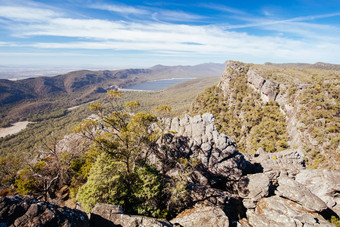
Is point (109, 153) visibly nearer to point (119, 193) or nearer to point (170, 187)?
point (119, 193)

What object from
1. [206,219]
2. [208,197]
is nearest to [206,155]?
[208,197]

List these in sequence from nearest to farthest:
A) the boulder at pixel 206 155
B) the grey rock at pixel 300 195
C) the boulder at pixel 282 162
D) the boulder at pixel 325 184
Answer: the grey rock at pixel 300 195, the boulder at pixel 325 184, the boulder at pixel 206 155, the boulder at pixel 282 162

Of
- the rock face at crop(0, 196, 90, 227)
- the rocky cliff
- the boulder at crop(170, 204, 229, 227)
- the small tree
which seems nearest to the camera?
the rock face at crop(0, 196, 90, 227)

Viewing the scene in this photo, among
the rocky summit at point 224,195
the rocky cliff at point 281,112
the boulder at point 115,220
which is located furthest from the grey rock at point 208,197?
the rocky cliff at point 281,112

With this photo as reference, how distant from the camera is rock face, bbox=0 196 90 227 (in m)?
9.48

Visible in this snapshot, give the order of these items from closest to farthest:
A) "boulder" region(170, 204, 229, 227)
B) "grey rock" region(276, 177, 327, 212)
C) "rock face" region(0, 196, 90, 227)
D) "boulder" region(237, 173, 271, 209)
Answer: "rock face" region(0, 196, 90, 227), "boulder" region(170, 204, 229, 227), "grey rock" region(276, 177, 327, 212), "boulder" region(237, 173, 271, 209)

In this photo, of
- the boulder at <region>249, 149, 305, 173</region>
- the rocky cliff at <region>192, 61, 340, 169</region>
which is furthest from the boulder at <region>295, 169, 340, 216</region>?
the rocky cliff at <region>192, 61, 340, 169</region>

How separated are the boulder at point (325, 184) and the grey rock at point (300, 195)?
2.38 m

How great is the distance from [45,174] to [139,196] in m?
21.4

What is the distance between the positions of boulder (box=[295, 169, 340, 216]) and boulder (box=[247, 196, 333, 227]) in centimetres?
431

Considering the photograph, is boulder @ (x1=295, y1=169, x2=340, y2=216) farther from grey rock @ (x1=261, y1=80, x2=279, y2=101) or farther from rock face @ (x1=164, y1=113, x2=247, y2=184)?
grey rock @ (x1=261, y1=80, x2=279, y2=101)

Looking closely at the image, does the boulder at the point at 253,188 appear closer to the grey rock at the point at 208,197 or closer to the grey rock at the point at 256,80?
the grey rock at the point at 208,197

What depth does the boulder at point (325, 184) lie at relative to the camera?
64.8ft

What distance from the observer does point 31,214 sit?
390 inches
